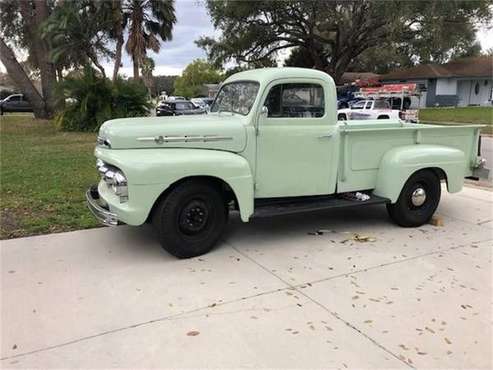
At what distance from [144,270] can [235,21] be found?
2878 cm

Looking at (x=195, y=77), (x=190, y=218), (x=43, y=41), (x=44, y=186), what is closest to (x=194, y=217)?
(x=190, y=218)

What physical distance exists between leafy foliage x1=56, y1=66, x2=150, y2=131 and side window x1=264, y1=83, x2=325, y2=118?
1523cm

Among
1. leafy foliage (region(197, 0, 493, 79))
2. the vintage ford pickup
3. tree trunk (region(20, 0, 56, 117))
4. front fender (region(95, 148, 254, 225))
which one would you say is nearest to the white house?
leafy foliage (region(197, 0, 493, 79))

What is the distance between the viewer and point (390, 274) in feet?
14.5

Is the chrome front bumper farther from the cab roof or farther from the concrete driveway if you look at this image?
the cab roof

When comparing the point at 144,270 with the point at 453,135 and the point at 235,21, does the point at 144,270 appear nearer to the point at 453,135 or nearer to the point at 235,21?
the point at 453,135

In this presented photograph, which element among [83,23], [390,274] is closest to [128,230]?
[390,274]

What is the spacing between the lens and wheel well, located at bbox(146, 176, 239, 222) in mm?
4551

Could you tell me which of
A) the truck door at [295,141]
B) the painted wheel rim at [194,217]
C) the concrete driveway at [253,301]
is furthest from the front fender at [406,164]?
the painted wheel rim at [194,217]

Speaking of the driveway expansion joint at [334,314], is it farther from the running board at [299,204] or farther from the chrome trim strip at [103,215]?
the chrome trim strip at [103,215]

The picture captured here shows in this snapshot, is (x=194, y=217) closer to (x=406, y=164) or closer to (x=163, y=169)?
(x=163, y=169)

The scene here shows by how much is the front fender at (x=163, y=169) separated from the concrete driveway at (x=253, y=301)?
0.70 meters

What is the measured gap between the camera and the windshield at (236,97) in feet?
16.9

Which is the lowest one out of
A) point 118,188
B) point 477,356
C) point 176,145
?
point 477,356
